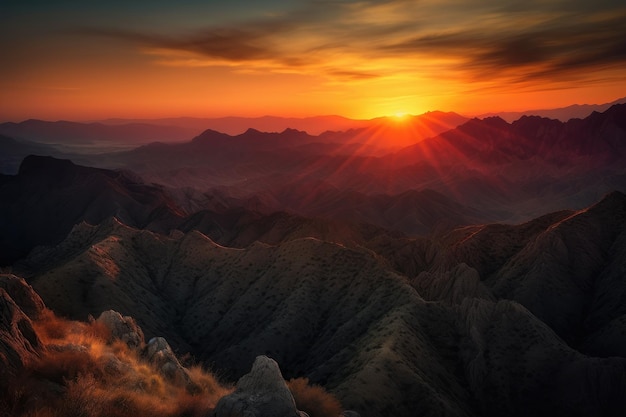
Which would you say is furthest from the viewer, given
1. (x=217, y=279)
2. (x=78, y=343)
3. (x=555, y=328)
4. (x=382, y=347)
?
(x=217, y=279)

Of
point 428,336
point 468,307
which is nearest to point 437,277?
point 468,307

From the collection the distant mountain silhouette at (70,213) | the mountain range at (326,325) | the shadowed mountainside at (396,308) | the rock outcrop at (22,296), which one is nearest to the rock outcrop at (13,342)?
the mountain range at (326,325)

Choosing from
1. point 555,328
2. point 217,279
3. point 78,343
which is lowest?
point 555,328

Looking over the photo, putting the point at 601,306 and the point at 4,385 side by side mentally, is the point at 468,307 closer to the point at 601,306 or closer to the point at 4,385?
the point at 601,306

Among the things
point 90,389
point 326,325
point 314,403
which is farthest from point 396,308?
point 90,389

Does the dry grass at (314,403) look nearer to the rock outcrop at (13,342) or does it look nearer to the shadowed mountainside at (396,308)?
the rock outcrop at (13,342)

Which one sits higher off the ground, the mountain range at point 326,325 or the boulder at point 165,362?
the boulder at point 165,362

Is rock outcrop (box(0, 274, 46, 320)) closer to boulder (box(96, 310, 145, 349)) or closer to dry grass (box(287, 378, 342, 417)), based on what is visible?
boulder (box(96, 310, 145, 349))

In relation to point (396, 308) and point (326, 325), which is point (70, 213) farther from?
point (396, 308)
